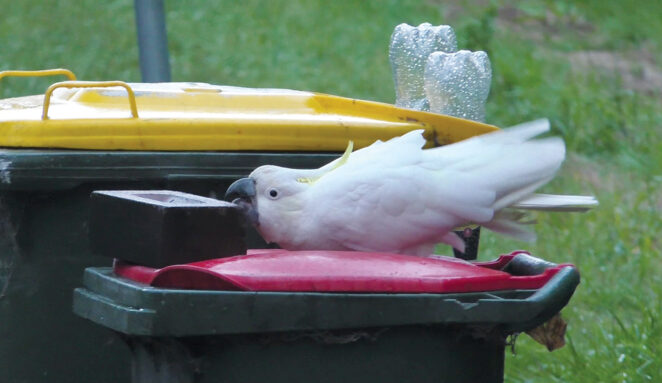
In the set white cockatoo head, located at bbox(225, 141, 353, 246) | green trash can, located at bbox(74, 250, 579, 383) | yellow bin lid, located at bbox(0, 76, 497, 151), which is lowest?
green trash can, located at bbox(74, 250, 579, 383)

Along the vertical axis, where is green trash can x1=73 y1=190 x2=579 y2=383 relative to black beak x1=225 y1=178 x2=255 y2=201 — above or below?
below

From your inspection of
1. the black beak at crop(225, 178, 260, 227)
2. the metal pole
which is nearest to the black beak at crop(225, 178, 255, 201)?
the black beak at crop(225, 178, 260, 227)

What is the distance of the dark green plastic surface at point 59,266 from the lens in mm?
2402

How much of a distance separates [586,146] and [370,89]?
1673 millimetres

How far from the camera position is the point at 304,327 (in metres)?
1.92

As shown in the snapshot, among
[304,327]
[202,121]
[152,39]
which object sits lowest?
[304,327]

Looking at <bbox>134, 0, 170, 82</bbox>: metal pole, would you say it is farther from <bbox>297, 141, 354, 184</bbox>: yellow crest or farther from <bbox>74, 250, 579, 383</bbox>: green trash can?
<bbox>74, 250, 579, 383</bbox>: green trash can

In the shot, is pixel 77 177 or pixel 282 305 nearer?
pixel 282 305

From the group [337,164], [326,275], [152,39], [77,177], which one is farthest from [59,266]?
[152,39]

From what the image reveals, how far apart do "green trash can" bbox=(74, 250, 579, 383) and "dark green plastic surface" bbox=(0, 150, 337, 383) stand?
1.24 ft

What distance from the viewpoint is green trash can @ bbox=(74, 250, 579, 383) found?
1.88m

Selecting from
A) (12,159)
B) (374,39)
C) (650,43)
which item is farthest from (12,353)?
(650,43)

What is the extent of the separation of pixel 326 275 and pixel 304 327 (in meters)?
0.10

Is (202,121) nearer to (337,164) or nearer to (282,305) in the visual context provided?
(337,164)
